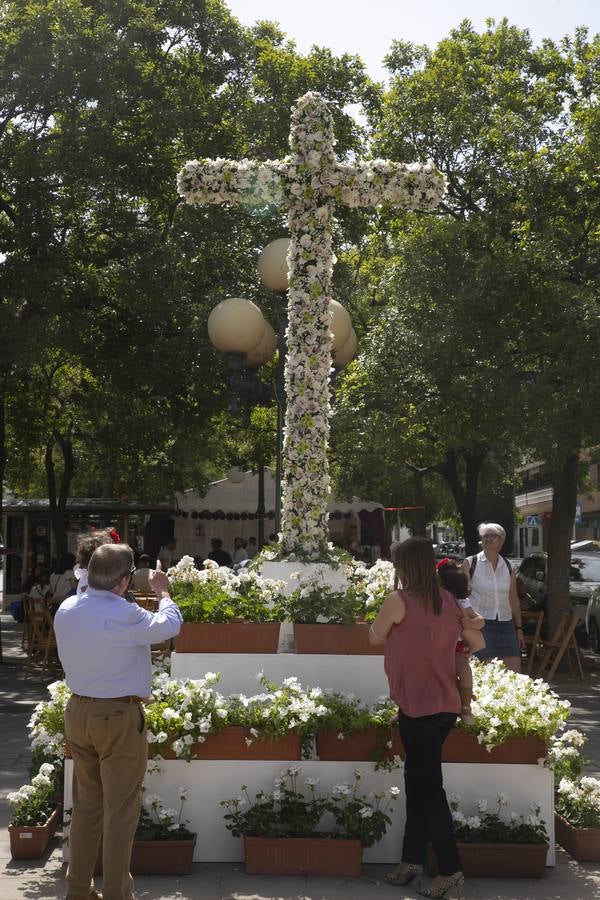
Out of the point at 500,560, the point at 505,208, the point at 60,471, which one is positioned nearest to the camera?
the point at 500,560

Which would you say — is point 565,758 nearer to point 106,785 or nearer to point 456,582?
point 456,582

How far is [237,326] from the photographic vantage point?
8.32m

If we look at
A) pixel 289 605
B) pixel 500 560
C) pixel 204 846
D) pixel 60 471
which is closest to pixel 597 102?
pixel 500 560

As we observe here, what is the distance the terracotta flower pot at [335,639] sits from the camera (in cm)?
681

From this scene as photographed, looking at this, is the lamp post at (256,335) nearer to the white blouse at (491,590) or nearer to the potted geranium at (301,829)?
the white blouse at (491,590)

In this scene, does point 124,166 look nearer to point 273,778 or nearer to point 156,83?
point 156,83

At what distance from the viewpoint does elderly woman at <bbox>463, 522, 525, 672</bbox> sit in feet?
30.6

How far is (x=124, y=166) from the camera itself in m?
16.4

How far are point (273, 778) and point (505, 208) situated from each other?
11.8 m

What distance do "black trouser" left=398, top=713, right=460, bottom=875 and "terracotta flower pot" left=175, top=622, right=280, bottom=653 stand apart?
118 centimetres

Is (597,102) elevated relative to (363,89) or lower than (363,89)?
lower

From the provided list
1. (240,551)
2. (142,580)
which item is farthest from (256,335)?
(240,551)

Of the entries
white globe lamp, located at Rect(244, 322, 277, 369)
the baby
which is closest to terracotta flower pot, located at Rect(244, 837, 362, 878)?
the baby

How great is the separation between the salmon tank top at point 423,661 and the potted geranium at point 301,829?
0.66 metres
